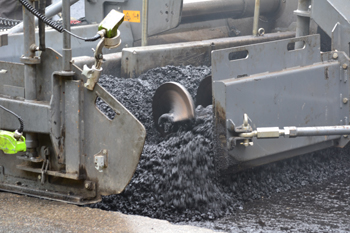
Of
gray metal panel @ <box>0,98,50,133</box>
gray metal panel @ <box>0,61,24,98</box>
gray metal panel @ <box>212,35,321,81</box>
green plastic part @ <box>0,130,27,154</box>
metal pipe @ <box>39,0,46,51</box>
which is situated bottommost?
green plastic part @ <box>0,130,27,154</box>

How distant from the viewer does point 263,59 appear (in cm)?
455

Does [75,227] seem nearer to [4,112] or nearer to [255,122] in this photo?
[4,112]

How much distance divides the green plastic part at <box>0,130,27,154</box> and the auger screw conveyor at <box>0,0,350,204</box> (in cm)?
18

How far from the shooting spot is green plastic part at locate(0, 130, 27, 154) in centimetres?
366

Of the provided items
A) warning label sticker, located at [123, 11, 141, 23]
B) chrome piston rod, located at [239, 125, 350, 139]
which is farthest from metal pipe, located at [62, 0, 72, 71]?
warning label sticker, located at [123, 11, 141, 23]

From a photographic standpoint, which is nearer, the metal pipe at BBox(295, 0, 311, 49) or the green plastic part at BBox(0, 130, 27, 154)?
the green plastic part at BBox(0, 130, 27, 154)

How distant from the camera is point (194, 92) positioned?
5.77 m

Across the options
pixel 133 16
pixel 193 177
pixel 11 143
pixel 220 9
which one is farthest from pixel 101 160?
pixel 220 9

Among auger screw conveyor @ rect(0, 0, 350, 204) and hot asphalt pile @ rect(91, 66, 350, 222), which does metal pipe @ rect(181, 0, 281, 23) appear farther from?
hot asphalt pile @ rect(91, 66, 350, 222)

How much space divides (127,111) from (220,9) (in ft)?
16.2

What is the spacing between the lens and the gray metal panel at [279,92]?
4.23 m

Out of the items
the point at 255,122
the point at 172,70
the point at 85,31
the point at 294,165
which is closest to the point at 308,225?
the point at 255,122

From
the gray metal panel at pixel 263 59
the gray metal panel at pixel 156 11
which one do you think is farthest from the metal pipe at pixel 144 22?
the gray metal panel at pixel 263 59

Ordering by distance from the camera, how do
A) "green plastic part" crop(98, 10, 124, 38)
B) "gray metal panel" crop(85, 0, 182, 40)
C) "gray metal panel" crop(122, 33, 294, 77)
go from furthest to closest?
"gray metal panel" crop(85, 0, 182, 40)
"gray metal panel" crop(122, 33, 294, 77)
"green plastic part" crop(98, 10, 124, 38)
